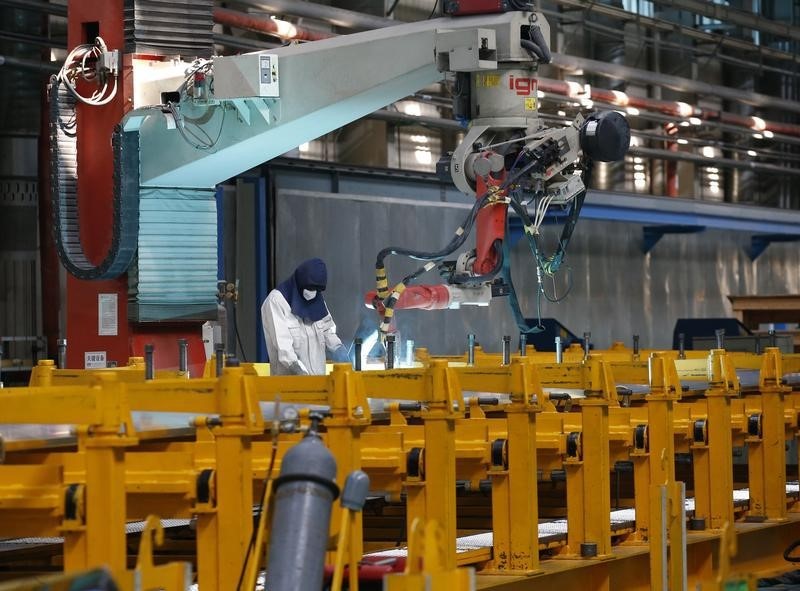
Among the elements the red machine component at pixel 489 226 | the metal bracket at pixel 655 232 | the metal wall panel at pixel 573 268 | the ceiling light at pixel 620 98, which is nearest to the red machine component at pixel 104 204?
the red machine component at pixel 489 226

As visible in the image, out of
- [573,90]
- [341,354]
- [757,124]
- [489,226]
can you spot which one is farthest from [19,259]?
[757,124]

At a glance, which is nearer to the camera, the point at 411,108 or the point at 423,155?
the point at 411,108

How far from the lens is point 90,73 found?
8797 millimetres

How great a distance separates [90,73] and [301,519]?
17.9ft

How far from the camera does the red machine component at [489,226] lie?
7.55 metres

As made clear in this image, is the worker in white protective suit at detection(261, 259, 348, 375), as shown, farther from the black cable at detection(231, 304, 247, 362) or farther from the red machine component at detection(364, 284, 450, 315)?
the black cable at detection(231, 304, 247, 362)

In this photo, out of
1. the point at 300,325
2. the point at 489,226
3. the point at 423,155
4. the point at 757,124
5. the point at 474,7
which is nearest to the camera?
the point at 489,226

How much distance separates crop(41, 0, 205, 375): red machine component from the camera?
876cm

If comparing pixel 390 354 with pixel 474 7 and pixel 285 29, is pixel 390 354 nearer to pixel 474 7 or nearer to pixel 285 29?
pixel 474 7

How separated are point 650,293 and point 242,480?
15.8 metres

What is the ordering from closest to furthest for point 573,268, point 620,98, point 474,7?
1. point 474,7
2. point 573,268
3. point 620,98

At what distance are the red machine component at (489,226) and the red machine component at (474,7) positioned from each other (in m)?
0.96

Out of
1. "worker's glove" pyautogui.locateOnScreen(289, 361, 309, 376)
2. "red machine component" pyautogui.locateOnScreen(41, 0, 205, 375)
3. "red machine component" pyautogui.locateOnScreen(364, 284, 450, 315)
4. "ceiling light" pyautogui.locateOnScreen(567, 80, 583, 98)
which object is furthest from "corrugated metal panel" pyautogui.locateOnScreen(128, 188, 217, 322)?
"ceiling light" pyautogui.locateOnScreen(567, 80, 583, 98)

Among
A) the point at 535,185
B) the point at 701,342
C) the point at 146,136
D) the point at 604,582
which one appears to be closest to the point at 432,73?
the point at 535,185
